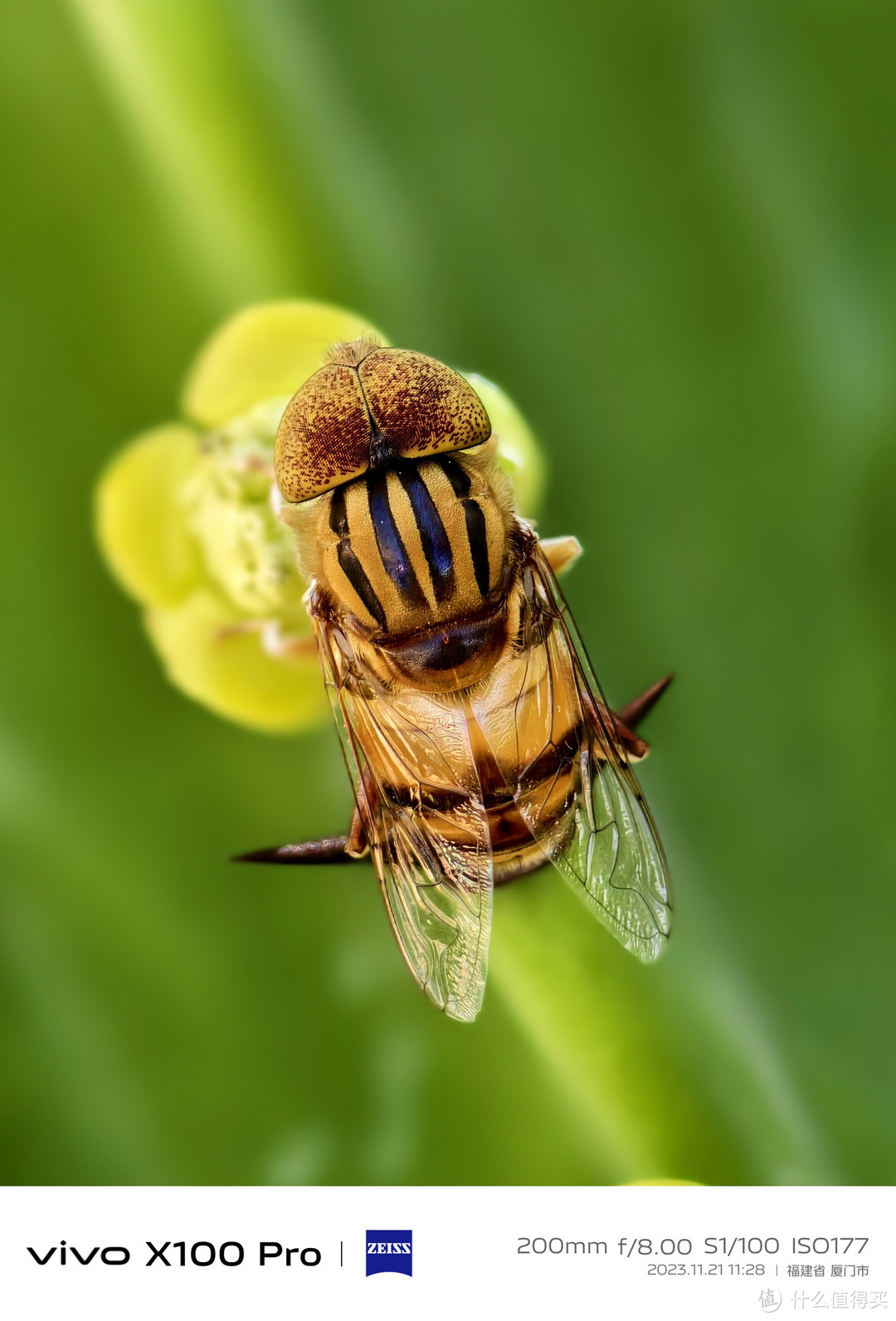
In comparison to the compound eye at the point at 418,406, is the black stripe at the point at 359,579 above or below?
below

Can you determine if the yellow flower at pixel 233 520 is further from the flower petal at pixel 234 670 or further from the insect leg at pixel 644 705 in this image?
the insect leg at pixel 644 705

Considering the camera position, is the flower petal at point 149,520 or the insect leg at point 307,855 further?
the flower petal at point 149,520

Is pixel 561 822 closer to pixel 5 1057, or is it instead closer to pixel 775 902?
pixel 775 902

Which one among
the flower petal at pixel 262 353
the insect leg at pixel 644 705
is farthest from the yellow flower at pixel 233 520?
the insect leg at pixel 644 705

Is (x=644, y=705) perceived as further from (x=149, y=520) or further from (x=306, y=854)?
(x=149, y=520)
